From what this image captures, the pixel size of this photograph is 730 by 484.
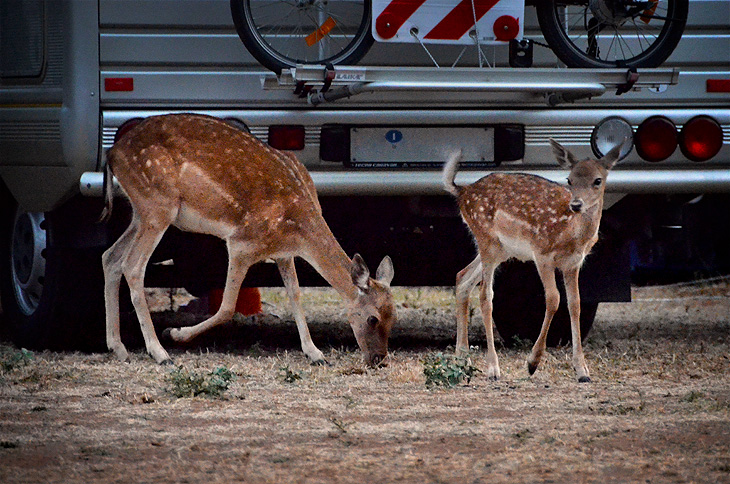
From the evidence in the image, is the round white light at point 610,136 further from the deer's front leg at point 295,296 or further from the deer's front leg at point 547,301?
the deer's front leg at point 295,296

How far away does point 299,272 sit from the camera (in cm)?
749

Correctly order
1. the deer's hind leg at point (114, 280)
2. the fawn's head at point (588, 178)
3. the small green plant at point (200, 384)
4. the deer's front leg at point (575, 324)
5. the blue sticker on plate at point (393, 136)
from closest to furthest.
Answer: the small green plant at point (200, 384)
the fawn's head at point (588, 178)
the deer's front leg at point (575, 324)
the blue sticker on plate at point (393, 136)
the deer's hind leg at point (114, 280)

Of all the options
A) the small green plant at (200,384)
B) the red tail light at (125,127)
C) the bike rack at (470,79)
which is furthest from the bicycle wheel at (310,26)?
the small green plant at (200,384)

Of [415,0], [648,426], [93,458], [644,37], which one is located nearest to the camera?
[93,458]

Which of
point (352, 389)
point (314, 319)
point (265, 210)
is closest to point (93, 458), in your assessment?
point (352, 389)

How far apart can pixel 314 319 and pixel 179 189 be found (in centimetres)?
335

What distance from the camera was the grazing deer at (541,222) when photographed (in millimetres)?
6188

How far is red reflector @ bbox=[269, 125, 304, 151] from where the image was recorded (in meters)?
6.96


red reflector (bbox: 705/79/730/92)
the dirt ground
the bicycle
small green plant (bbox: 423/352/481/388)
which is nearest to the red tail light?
the bicycle

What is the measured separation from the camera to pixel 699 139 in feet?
23.2

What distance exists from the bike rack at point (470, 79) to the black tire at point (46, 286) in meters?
1.62

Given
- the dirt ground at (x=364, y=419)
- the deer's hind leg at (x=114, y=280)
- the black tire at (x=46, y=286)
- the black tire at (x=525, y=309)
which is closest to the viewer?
the dirt ground at (x=364, y=419)

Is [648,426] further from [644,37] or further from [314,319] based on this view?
[314,319]

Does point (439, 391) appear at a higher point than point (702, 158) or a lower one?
lower
